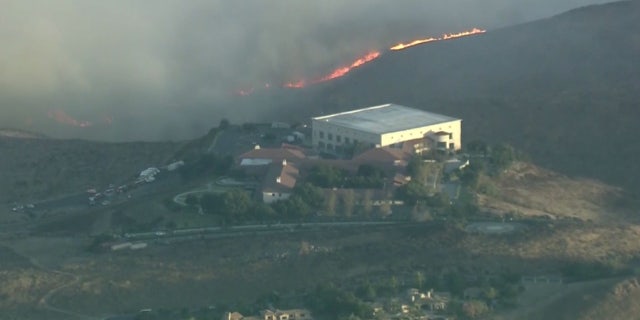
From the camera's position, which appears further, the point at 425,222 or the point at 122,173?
the point at 122,173

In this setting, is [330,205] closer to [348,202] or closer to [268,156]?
[348,202]

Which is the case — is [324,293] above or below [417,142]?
below

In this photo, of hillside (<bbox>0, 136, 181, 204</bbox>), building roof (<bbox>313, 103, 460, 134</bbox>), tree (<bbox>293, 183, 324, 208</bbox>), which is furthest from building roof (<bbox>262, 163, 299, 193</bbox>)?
hillside (<bbox>0, 136, 181, 204</bbox>)

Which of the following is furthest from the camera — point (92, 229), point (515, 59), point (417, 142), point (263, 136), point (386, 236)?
point (515, 59)

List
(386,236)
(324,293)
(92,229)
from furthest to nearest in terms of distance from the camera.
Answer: (92,229), (386,236), (324,293)

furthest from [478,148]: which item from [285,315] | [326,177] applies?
[285,315]

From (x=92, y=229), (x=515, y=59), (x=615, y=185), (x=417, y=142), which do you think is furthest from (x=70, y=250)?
(x=515, y=59)

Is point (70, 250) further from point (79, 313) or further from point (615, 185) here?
point (615, 185)
